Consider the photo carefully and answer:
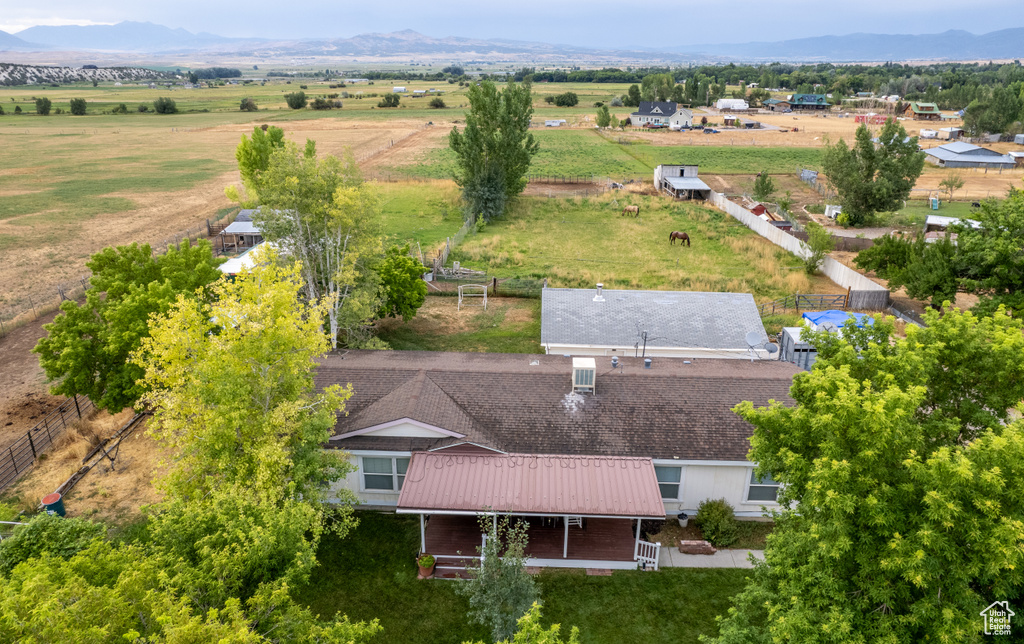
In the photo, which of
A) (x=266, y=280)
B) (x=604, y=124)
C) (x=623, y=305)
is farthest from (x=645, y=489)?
(x=604, y=124)

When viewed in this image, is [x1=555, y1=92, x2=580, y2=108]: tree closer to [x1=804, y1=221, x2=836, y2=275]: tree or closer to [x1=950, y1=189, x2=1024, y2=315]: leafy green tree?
[x1=804, y1=221, x2=836, y2=275]: tree

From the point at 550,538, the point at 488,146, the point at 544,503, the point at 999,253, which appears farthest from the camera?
the point at 488,146

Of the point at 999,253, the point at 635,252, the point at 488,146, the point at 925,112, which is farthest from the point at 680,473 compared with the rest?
the point at 925,112

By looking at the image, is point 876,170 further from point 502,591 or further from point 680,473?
point 502,591

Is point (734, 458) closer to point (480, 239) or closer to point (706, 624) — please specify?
Result: point (706, 624)

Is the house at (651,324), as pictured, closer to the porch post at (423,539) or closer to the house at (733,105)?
the porch post at (423,539)

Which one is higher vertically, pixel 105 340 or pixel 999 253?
pixel 999 253

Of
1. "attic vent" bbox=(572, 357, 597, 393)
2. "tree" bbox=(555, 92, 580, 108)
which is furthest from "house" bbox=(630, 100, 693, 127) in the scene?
"attic vent" bbox=(572, 357, 597, 393)
